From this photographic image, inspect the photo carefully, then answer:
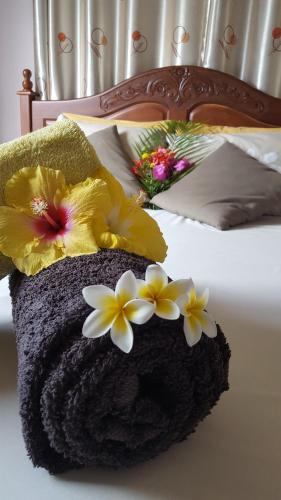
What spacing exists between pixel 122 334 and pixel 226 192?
127 cm

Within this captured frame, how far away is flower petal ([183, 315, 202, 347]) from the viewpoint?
0.41 m

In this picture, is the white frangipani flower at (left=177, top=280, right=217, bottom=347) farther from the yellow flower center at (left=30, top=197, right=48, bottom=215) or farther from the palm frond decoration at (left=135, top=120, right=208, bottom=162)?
the palm frond decoration at (left=135, top=120, right=208, bottom=162)

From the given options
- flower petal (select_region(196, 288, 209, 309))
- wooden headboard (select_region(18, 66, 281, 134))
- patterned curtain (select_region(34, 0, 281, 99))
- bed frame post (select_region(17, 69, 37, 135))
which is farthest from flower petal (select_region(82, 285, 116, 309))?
bed frame post (select_region(17, 69, 37, 135))

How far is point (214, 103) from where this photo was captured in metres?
2.14

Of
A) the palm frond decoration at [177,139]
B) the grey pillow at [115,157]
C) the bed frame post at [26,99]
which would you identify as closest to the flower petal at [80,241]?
the grey pillow at [115,157]

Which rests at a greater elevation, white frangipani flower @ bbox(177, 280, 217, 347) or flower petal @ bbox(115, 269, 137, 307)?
flower petal @ bbox(115, 269, 137, 307)

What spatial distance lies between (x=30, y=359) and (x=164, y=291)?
0.16 meters

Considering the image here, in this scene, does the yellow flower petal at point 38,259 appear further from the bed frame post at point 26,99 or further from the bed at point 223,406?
the bed frame post at point 26,99

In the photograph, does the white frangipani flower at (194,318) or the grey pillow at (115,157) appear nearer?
the white frangipani flower at (194,318)

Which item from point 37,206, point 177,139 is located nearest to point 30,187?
point 37,206

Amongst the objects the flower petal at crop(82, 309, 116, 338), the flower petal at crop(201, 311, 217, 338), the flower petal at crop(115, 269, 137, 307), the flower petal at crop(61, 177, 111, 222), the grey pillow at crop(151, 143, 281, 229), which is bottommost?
the grey pillow at crop(151, 143, 281, 229)

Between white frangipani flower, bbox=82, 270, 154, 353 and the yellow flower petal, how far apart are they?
0.52ft

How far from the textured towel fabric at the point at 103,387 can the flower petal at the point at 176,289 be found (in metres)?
0.03

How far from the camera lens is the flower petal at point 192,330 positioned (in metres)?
0.41
